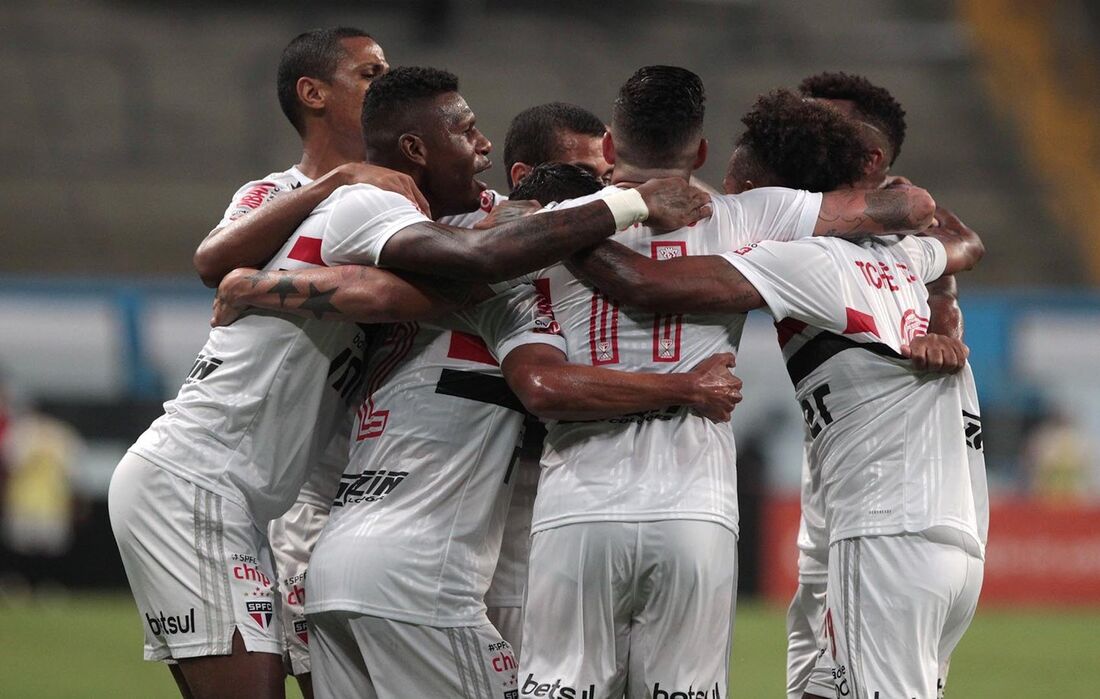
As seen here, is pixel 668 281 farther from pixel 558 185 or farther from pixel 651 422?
pixel 558 185

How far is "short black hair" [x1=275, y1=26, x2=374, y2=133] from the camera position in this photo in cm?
557

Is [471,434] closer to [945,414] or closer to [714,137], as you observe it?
[945,414]

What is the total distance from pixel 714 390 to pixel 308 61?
225cm

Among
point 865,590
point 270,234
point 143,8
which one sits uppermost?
point 143,8

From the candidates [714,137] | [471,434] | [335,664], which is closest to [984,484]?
[471,434]

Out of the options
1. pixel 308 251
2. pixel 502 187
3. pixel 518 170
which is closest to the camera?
pixel 308 251

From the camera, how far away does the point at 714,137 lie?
21156mm

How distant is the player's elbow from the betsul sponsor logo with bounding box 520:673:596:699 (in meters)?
1.82

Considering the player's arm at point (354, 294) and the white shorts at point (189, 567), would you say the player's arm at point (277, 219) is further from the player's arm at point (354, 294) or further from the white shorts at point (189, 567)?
the white shorts at point (189, 567)

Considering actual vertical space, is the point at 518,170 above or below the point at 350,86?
below

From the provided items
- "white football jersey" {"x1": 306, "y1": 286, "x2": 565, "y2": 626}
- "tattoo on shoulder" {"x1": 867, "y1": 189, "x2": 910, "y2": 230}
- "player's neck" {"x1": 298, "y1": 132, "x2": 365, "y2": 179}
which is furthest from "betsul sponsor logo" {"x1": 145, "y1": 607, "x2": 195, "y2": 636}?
"tattoo on shoulder" {"x1": 867, "y1": 189, "x2": 910, "y2": 230}

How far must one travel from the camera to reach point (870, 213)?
468 cm

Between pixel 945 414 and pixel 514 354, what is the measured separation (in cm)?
140

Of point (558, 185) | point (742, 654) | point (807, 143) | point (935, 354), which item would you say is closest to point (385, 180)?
point (558, 185)
